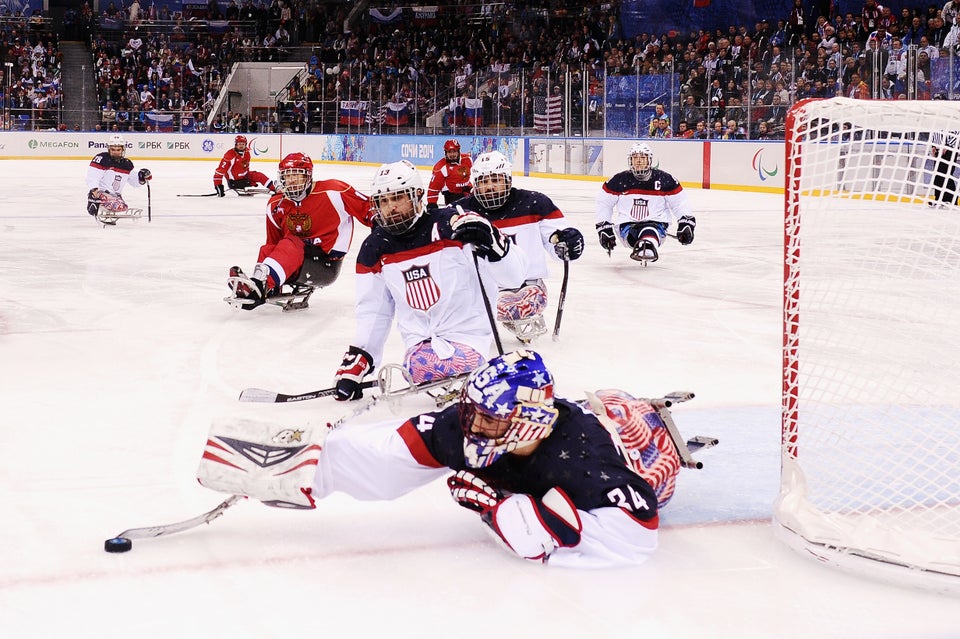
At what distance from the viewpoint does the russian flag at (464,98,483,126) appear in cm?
2097

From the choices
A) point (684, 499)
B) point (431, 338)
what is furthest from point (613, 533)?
point (431, 338)

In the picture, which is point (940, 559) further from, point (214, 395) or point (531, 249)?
point (531, 249)

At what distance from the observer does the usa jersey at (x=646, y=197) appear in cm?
869

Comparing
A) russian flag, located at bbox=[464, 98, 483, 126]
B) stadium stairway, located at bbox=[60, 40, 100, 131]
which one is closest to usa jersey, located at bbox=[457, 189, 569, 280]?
russian flag, located at bbox=[464, 98, 483, 126]

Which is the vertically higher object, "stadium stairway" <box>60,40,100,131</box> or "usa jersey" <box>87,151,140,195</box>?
"stadium stairway" <box>60,40,100,131</box>

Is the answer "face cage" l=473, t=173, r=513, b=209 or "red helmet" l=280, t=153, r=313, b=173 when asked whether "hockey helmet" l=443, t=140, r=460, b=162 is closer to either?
"red helmet" l=280, t=153, r=313, b=173

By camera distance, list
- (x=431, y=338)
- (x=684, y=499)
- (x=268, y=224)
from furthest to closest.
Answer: (x=268, y=224)
(x=431, y=338)
(x=684, y=499)

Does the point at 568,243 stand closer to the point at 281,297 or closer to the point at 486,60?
the point at 281,297

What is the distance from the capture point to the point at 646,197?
8742mm

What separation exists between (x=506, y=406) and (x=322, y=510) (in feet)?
2.88

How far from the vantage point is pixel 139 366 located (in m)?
5.05

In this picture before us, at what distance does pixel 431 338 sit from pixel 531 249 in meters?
1.65

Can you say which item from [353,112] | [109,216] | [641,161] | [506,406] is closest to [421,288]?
[506,406]

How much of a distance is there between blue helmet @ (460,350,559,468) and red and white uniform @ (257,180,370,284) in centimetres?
428
